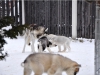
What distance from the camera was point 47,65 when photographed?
5434 millimetres

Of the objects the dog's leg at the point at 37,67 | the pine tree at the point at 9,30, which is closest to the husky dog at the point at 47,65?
the dog's leg at the point at 37,67

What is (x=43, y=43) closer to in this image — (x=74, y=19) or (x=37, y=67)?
(x=74, y=19)

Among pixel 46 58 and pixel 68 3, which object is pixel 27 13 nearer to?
pixel 68 3

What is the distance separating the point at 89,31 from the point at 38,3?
2.57m

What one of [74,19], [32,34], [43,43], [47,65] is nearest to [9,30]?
[47,65]

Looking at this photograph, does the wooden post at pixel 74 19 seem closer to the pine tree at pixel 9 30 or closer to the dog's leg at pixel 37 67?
the dog's leg at pixel 37 67

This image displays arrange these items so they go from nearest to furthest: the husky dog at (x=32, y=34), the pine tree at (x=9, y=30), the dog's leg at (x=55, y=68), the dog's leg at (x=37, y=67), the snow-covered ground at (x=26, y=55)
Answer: the pine tree at (x=9, y=30) → the dog's leg at (x=37, y=67) → the dog's leg at (x=55, y=68) → the snow-covered ground at (x=26, y=55) → the husky dog at (x=32, y=34)

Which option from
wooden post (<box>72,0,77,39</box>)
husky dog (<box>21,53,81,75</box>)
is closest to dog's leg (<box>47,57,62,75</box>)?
husky dog (<box>21,53,81,75</box>)

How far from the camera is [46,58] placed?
5.49 metres

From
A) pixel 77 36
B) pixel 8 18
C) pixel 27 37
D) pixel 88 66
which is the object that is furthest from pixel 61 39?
pixel 8 18

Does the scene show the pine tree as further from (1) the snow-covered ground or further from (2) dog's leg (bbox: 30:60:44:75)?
(1) the snow-covered ground

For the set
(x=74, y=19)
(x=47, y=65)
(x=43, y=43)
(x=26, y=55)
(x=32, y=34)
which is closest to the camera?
(x=47, y=65)

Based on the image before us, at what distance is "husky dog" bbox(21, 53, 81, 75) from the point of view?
5298 mm

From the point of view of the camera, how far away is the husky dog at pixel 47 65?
5.30m
